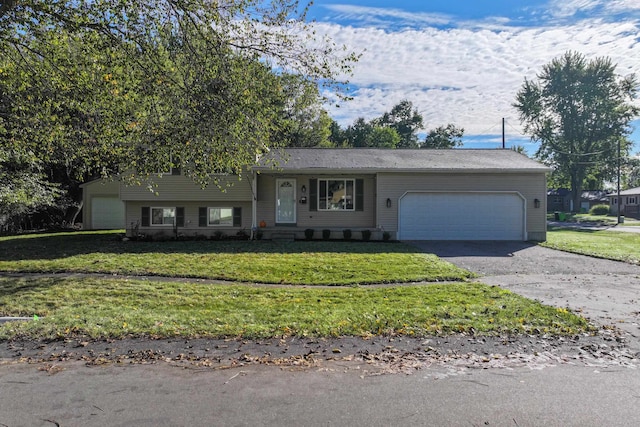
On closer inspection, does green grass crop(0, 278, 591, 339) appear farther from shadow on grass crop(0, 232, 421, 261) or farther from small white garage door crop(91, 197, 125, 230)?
small white garage door crop(91, 197, 125, 230)

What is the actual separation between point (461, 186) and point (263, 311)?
Answer: 13.0 meters

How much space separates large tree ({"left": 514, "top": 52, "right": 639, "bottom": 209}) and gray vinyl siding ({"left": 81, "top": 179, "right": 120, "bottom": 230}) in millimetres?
42049

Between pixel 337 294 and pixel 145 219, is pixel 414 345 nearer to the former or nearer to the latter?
pixel 337 294

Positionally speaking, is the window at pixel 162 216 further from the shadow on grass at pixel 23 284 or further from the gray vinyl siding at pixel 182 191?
the shadow on grass at pixel 23 284

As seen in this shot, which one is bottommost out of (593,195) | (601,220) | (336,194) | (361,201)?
(601,220)

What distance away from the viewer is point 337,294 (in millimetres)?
7961

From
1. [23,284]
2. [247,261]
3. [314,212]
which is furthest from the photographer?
[314,212]

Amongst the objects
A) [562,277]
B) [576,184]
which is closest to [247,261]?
[562,277]

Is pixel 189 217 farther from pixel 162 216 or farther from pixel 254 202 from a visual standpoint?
pixel 254 202

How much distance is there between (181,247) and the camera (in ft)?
49.1

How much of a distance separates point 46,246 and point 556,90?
2032 inches

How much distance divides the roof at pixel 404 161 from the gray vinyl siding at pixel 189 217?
108 inches

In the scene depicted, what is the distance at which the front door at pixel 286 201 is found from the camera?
18.2 meters

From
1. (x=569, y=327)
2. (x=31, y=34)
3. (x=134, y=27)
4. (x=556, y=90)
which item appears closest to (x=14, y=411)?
(x=569, y=327)
